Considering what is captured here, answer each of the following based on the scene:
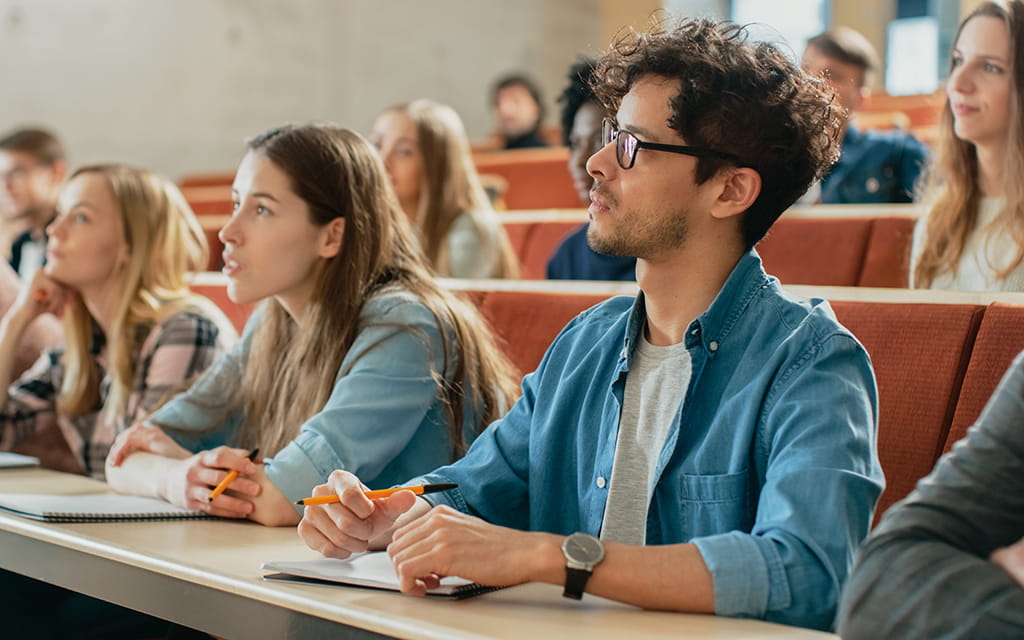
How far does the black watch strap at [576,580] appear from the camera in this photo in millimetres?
1142

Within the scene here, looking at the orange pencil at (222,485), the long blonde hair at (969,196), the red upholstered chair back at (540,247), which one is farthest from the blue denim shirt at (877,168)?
the orange pencil at (222,485)

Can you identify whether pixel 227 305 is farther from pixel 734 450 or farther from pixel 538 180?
pixel 538 180

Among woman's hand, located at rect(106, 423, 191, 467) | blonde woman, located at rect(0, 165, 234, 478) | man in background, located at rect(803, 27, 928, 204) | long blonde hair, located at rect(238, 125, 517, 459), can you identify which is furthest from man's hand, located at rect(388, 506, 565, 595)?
man in background, located at rect(803, 27, 928, 204)

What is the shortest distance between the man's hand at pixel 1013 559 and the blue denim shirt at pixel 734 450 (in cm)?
20

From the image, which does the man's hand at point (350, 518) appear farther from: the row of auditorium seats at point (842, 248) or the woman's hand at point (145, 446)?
the row of auditorium seats at point (842, 248)

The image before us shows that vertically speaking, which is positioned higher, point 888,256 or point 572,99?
point 572,99

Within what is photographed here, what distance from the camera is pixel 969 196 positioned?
2.51 m

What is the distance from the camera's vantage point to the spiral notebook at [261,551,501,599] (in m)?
1.21

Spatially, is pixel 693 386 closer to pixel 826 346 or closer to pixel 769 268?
pixel 826 346

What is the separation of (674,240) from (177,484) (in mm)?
814

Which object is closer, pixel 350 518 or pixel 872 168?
pixel 350 518

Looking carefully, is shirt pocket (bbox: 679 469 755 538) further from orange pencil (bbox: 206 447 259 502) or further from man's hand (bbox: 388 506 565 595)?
orange pencil (bbox: 206 447 259 502)

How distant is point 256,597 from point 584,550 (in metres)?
0.33

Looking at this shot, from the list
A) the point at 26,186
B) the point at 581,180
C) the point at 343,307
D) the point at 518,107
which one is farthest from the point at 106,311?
the point at 518,107
